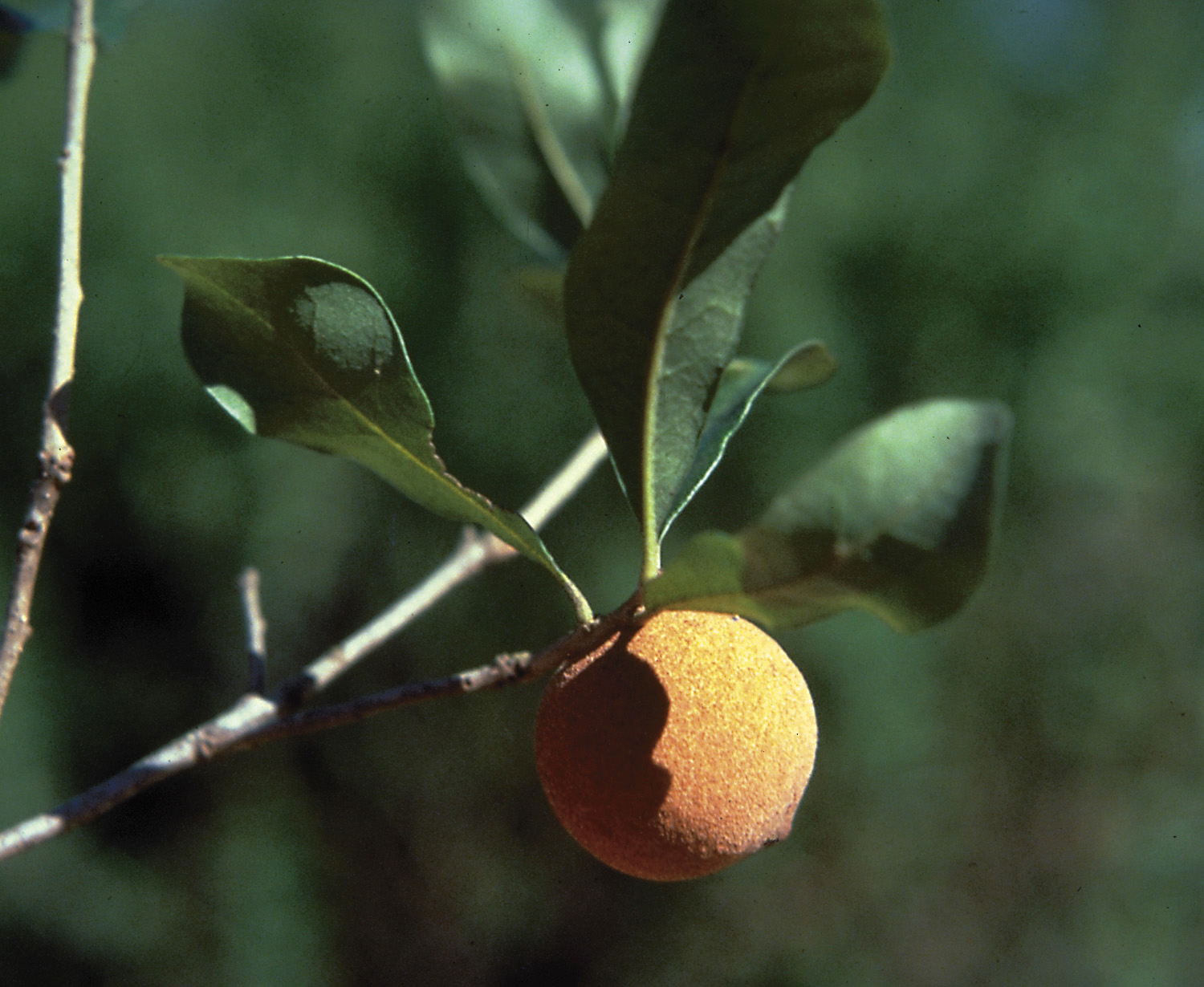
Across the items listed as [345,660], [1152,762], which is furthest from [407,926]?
[345,660]

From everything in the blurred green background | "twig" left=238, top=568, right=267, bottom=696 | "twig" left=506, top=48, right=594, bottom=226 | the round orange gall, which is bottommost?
the blurred green background

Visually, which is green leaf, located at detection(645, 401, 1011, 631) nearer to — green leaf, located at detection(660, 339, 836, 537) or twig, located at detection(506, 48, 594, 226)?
green leaf, located at detection(660, 339, 836, 537)

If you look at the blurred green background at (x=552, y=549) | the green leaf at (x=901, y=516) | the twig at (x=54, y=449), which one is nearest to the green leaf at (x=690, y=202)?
the green leaf at (x=901, y=516)

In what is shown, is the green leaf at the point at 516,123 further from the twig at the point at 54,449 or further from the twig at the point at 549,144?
the twig at the point at 54,449

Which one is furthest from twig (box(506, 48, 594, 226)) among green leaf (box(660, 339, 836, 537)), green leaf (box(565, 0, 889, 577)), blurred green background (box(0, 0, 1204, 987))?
blurred green background (box(0, 0, 1204, 987))

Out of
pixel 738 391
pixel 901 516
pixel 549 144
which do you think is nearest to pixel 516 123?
pixel 549 144

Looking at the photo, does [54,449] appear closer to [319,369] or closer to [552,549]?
[319,369]

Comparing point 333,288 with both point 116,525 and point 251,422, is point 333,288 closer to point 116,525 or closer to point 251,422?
point 251,422
